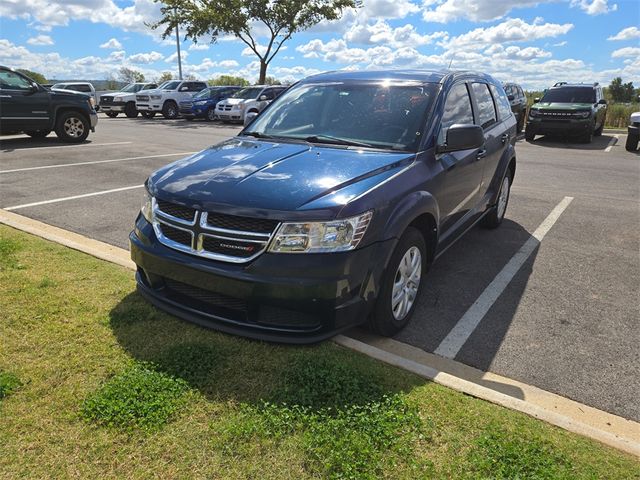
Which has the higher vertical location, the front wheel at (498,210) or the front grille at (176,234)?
the front grille at (176,234)

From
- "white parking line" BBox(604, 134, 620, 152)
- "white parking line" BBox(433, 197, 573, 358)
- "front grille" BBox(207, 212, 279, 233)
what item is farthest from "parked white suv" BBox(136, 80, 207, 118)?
"front grille" BBox(207, 212, 279, 233)

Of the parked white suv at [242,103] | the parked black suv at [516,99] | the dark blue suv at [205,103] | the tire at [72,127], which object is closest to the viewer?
the tire at [72,127]

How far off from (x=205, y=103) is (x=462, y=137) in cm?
2321

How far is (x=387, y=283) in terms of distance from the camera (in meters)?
3.20

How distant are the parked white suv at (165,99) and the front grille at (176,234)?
24506mm

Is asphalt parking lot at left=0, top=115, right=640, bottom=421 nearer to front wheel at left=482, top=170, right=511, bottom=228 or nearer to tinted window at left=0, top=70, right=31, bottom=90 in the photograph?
front wheel at left=482, top=170, right=511, bottom=228

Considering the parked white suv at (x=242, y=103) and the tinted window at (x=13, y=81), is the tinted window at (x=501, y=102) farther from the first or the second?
the parked white suv at (x=242, y=103)

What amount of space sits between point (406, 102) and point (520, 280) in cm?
195

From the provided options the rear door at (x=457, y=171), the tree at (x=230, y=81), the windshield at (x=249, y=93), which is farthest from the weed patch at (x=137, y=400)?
the tree at (x=230, y=81)

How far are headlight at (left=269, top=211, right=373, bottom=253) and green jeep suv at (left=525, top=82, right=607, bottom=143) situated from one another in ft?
50.9

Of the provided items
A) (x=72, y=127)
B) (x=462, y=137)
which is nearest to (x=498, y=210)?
(x=462, y=137)

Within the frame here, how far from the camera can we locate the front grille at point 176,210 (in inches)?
122

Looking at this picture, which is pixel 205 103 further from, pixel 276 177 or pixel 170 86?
pixel 276 177

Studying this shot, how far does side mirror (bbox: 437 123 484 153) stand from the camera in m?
3.67
